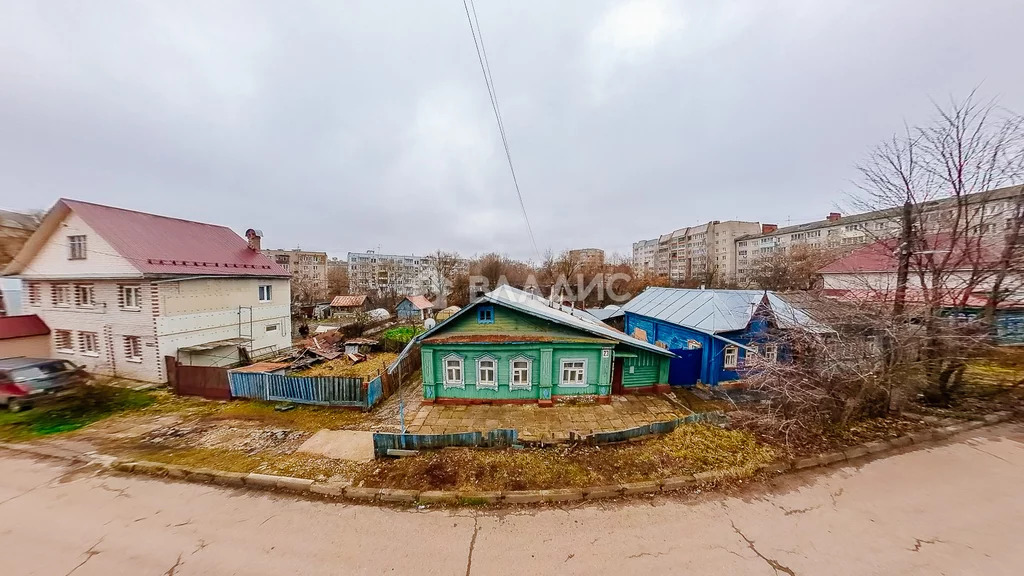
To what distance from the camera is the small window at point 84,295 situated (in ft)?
49.3

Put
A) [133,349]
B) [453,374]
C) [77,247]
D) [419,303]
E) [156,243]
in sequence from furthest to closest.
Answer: [419,303]
[156,243]
[77,247]
[133,349]
[453,374]

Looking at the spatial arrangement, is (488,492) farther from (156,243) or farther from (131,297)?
(156,243)

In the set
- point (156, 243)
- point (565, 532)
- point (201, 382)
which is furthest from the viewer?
point (156, 243)

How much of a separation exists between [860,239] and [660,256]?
237 feet

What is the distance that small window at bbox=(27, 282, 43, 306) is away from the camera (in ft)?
53.2

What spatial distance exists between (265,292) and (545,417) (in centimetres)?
1910

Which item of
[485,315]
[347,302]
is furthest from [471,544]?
[347,302]

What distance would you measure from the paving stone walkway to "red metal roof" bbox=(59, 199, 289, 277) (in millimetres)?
14286

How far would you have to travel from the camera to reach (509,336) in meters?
11.9

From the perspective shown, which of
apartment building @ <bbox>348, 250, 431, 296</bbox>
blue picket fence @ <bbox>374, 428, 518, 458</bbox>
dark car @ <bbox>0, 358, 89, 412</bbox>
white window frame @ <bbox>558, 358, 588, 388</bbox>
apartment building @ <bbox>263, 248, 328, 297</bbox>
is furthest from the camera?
apartment building @ <bbox>348, 250, 431, 296</bbox>

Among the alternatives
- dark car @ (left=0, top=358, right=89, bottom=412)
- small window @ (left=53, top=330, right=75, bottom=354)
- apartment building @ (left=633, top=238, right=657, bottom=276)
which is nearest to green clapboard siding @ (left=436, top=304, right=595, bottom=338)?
dark car @ (left=0, top=358, right=89, bottom=412)

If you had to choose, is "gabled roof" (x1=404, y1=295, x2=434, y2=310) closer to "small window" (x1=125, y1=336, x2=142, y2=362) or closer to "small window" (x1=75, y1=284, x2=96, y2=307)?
"small window" (x1=125, y1=336, x2=142, y2=362)

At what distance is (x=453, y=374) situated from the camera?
12.2 m

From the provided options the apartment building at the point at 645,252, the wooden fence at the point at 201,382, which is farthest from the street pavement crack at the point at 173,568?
the apartment building at the point at 645,252
